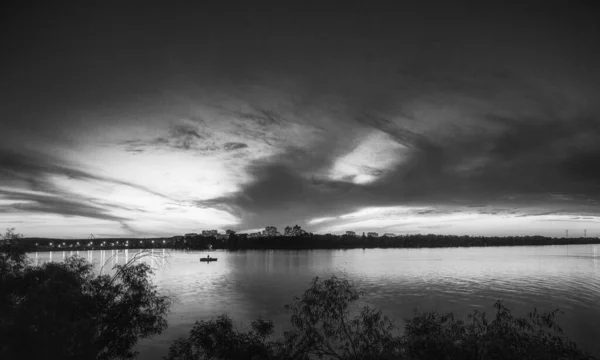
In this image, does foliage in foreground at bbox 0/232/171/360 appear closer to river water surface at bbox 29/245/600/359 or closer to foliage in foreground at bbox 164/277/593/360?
foliage in foreground at bbox 164/277/593/360

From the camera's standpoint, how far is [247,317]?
176ft

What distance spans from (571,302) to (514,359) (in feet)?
208

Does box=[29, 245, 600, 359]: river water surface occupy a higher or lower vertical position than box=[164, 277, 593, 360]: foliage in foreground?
lower

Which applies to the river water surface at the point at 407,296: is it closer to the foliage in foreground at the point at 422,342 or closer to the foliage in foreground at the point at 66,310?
the foliage in foreground at the point at 66,310

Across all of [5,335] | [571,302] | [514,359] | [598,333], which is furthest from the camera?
[571,302]

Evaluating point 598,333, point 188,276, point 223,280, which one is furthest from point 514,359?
point 188,276

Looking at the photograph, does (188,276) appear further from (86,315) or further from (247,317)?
(86,315)

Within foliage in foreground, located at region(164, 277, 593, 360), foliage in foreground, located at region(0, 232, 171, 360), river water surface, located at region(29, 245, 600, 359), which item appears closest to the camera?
foliage in foreground, located at region(164, 277, 593, 360)

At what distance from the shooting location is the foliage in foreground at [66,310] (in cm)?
1534

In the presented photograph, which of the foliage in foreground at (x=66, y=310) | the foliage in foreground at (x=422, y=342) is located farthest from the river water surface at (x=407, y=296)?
the foliage in foreground at (x=422, y=342)

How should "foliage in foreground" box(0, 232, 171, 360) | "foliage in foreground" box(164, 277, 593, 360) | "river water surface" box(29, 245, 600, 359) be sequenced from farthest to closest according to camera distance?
1. "river water surface" box(29, 245, 600, 359)
2. "foliage in foreground" box(0, 232, 171, 360)
3. "foliage in foreground" box(164, 277, 593, 360)

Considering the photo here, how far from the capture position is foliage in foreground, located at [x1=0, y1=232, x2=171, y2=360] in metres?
15.3

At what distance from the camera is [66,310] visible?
1694 centimetres

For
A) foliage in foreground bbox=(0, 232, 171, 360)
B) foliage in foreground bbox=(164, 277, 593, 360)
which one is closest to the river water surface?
foliage in foreground bbox=(0, 232, 171, 360)
